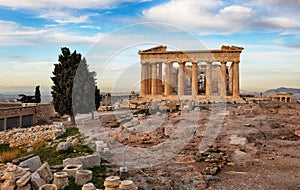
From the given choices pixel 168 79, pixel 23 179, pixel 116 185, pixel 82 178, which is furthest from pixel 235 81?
pixel 23 179

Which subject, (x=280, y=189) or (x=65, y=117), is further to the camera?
(x=65, y=117)

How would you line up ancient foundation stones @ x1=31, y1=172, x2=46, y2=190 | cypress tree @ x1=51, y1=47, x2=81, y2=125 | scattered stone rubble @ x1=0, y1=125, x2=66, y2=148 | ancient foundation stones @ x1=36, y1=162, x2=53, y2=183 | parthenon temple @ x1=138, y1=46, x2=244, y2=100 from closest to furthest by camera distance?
ancient foundation stones @ x1=31, y1=172, x2=46, y2=190
ancient foundation stones @ x1=36, y1=162, x2=53, y2=183
scattered stone rubble @ x1=0, y1=125, x2=66, y2=148
cypress tree @ x1=51, y1=47, x2=81, y2=125
parthenon temple @ x1=138, y1=46, x2=244, y2=100

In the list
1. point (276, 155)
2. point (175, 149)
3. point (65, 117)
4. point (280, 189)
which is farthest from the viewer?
point (65, 117)

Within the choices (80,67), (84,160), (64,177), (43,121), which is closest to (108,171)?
(84,160)

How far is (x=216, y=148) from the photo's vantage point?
1603 cm

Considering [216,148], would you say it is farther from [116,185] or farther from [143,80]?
[143,80]

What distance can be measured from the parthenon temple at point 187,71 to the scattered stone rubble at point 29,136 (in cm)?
2367

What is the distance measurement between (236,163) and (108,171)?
17.4ft

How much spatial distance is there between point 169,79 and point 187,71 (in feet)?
15.7

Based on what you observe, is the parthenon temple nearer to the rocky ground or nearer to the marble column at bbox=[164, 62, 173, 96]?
the marble column at bbox=[164, 62, 173, 96]

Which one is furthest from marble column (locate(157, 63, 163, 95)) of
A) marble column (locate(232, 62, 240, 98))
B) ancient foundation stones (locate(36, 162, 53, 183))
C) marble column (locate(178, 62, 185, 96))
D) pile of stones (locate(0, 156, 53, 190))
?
pile of stones (locate(0, 156, 53, 190))

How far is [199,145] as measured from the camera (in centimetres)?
1697

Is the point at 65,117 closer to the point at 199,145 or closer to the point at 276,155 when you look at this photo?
→ the point at 199,145

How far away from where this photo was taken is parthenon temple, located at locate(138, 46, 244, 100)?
42719mm
